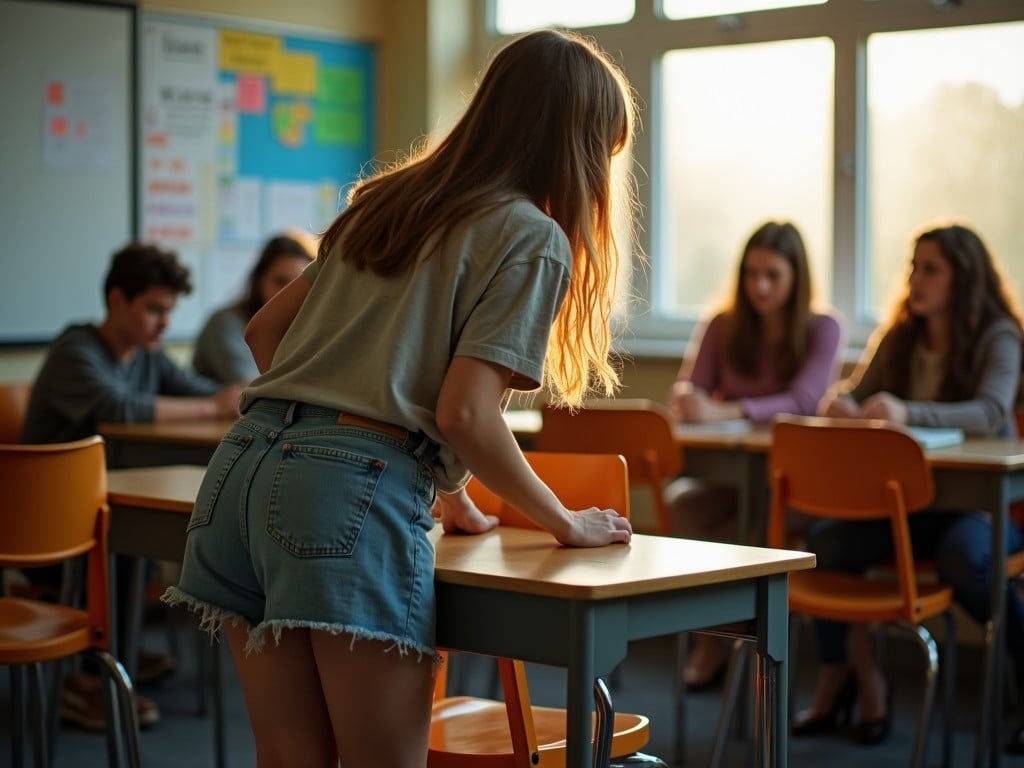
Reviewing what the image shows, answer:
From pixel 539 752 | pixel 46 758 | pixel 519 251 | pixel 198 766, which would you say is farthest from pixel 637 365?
pixel 519 251

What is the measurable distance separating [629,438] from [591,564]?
2.03m

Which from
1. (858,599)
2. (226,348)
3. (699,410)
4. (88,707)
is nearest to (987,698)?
(858,599)

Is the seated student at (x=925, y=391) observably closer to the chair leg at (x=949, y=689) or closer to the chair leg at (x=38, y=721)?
the chair leg at (x=949, y=689)

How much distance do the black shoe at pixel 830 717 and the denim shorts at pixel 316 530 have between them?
2.30 meters

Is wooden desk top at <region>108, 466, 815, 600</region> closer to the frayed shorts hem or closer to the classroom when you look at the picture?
the frayed shorts hem

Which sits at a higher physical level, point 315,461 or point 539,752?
point 315,461

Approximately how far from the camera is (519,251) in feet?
5.66

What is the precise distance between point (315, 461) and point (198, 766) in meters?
2.03

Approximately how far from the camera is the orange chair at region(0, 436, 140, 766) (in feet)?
8.45

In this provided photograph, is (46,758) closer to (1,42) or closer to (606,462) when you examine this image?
(606,462)

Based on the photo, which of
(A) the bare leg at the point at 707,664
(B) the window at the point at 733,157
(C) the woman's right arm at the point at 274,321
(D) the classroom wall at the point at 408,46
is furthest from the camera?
(D) the classroom wall at the point at 408,46

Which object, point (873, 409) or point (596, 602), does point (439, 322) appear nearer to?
point (596, 602)

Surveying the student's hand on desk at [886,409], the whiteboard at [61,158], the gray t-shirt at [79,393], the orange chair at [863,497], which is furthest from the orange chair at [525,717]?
the whiteboard at [61,158]

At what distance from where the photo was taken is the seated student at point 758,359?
4.34 metres
